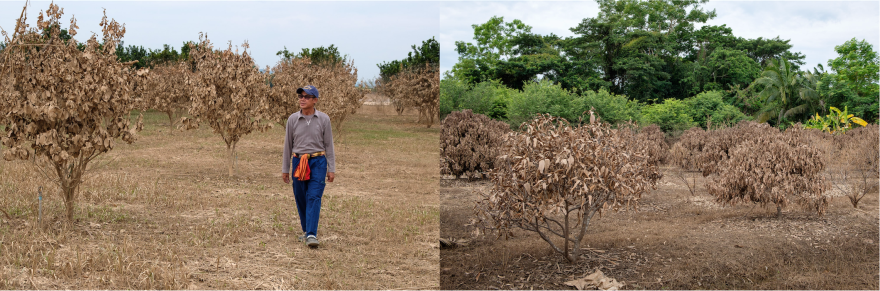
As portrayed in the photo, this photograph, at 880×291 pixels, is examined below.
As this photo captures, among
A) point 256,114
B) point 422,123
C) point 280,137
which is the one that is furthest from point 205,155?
point 422,123

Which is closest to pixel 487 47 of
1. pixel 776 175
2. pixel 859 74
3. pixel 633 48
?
pixel 633 48

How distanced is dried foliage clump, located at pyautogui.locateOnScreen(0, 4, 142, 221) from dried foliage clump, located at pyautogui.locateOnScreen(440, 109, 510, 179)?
21.5 feet

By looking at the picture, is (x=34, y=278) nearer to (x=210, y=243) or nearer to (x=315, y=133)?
(x=210, y=243)

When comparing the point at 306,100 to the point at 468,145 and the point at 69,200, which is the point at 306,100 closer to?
the point at 69,200

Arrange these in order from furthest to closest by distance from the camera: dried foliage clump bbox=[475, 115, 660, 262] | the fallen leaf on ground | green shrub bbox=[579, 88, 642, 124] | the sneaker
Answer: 1. green shrub bbox=[579, 88, 642, 124]
2. the sneaker
3. the fallen leaf on ground
4. dried foliage clump bbox=[475, 115, 660, 262]

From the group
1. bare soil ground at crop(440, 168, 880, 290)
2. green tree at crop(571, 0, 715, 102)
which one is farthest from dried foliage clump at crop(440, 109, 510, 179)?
green tree at crop(571, 0, 715, 102)

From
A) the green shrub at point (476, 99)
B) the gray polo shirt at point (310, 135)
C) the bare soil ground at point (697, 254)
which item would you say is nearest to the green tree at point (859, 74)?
the green shrub at point (476, 99)

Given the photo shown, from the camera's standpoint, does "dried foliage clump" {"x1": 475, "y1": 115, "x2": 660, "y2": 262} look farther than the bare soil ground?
No

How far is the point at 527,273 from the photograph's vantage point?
505 centimetres

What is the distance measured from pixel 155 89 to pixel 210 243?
16.0 meters

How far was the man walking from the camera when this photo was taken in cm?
504

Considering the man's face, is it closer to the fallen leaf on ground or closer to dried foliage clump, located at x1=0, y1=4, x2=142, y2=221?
dried foliage clump, located at x1=0, y1=4, x2=142, y2=221

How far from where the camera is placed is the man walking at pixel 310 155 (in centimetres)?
504

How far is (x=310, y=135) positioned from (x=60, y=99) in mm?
2265
